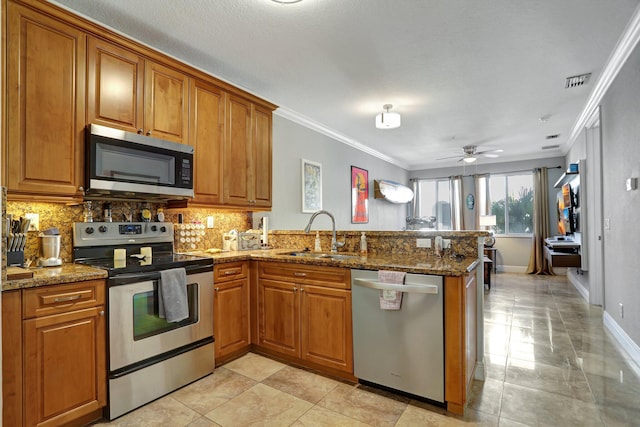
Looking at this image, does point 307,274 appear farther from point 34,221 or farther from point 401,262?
point 34,221

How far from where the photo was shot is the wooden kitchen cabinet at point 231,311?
2.74m

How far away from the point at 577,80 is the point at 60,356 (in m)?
5.03

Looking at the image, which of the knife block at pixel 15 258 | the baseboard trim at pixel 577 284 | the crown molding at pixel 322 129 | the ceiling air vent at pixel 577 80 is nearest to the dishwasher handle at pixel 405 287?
the knife block at pixel 15 258

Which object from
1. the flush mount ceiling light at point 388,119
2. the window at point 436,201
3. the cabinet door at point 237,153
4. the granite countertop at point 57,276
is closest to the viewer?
the granite countertop at point 57,276

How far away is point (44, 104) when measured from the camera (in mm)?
2049

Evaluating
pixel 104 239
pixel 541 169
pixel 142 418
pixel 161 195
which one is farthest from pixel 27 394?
pixel 541 169

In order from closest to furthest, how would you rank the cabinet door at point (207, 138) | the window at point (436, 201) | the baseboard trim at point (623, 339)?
the baseboard trim at point (623, 339) < the cabinet door at point (207, 138) < the window at point (436, 201)

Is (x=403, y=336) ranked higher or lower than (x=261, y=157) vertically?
lower

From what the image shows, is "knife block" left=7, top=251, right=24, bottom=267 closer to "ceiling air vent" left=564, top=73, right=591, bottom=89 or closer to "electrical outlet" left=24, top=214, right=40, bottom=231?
"electrical outlet" left=24, top=214, right=40, bottom=231

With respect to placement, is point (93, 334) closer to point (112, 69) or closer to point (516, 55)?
point (112, 69)

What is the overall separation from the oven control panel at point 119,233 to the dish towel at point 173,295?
2.05 ft

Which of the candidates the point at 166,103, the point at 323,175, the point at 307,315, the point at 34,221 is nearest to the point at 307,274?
the point at 307,315

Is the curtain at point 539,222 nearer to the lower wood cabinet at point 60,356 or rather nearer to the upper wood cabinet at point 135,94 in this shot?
the upper wood cabinet at point 135,94

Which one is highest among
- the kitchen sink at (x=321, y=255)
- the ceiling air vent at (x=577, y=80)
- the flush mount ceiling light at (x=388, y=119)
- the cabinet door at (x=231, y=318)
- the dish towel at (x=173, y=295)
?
the ceiling air vent at (x=577, y=80)
